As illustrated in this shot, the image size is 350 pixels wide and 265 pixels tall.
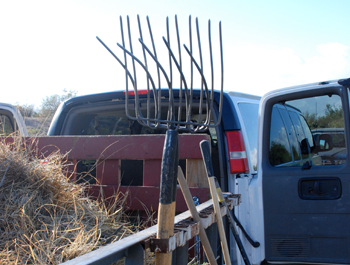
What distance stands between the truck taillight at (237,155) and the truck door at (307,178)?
14 cm

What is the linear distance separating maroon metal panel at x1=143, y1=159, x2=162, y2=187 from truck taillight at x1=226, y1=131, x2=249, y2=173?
1.95ft

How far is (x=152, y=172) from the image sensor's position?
2645 mm

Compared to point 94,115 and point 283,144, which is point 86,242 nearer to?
point 283,144

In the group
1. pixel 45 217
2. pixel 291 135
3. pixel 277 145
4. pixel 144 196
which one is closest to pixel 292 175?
pixel 277 145

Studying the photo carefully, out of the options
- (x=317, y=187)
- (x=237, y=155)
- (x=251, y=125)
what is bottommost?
(x=317, y=187)

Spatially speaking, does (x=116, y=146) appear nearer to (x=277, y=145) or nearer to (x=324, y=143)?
(x=277, y=145)

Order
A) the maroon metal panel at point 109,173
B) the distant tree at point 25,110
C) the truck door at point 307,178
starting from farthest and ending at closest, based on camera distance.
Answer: the distant tree at point 25,110 < the maroon metal panel at point 109,173 < the truck door at point 307,178

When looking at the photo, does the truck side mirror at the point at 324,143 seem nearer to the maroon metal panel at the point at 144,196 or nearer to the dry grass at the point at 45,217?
the maroon metal panel at the point at 144,196

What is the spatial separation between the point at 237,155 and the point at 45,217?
4.97ft

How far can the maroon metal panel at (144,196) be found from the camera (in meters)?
2.55

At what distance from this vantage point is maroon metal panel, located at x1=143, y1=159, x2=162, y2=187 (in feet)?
8.63

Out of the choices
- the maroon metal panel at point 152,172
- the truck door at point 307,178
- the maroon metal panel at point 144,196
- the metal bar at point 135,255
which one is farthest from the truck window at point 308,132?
the metal bar at point 135,255

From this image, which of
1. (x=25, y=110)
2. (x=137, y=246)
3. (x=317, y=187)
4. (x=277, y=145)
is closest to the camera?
(x=137, y=246)

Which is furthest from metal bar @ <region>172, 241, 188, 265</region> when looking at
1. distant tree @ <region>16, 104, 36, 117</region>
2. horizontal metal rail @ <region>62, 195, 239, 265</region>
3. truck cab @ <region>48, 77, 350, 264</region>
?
distant tree @ <region>16, 104, 36, 117</region>
